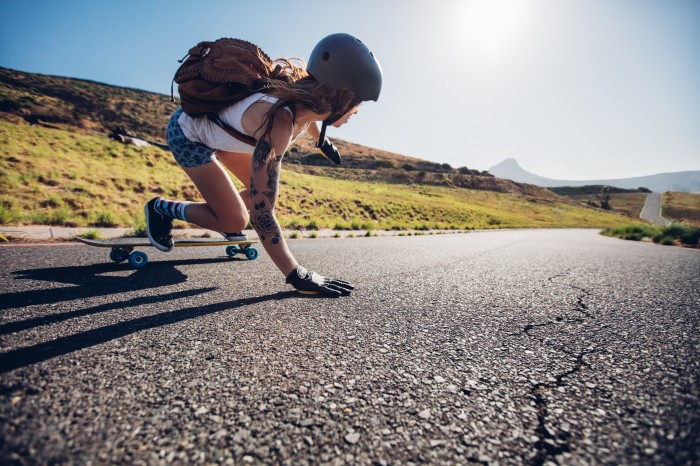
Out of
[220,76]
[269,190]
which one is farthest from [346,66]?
[269,190]

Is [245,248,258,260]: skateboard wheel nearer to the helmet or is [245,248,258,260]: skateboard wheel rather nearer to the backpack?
the backpack

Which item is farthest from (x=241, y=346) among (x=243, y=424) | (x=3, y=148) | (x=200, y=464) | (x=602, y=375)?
(x=3, y=148)

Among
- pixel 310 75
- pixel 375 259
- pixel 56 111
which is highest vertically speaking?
pixel 56 111

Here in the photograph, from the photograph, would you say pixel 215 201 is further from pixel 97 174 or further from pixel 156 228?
pixel 97 174

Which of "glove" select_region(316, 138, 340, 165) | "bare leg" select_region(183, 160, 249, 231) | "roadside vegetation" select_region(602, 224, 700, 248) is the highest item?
"glove" select_region(316, 138, 340, 165)

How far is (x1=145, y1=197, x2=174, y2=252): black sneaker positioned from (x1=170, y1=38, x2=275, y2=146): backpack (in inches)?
40.6

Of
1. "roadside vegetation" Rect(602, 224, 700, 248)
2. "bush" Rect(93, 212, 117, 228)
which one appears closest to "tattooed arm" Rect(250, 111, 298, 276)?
"bush" Rect(93, 212, 117, 228)

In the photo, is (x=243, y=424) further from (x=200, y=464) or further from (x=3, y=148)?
(x=3, y=148)

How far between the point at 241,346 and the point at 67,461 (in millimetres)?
654

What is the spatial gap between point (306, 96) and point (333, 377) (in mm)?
1747

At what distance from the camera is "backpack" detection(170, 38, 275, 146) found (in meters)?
2.12

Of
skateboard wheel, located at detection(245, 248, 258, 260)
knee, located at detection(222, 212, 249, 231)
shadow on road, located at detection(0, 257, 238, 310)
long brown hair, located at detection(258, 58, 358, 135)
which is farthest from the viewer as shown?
skateboard wheel, located at detection(245, 248, 258, 260)

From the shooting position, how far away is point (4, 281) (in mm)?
2027

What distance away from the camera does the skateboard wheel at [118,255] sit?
2935 mm
